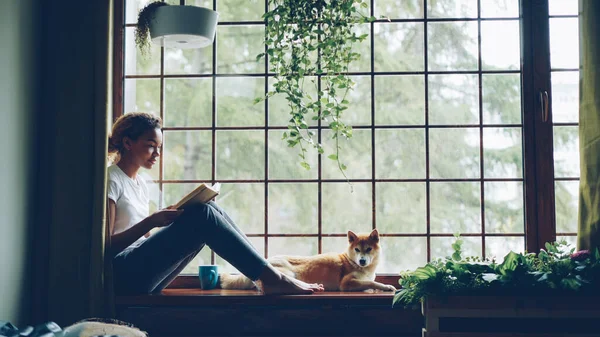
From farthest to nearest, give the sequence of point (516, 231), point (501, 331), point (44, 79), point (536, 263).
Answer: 1. point (516, 231)
2. point (44, 79)
3. point (536, 263)
4. point (501, 331)

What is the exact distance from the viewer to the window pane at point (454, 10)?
3.01 m

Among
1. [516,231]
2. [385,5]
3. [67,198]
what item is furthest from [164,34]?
[516,231]

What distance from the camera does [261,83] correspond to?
10.0ft

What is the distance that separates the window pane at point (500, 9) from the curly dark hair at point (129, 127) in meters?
1.56

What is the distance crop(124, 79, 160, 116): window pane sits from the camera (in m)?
3.06

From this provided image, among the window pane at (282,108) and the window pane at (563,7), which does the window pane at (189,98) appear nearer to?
the window pane at (282,108)

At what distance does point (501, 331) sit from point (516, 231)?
2.45 ft

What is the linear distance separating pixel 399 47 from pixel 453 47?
24 cm

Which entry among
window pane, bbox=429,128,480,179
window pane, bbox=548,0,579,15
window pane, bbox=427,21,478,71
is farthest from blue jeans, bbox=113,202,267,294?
window pane, bbox=548,0,579,15

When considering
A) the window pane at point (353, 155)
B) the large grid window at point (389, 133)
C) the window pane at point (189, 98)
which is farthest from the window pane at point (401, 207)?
the window pane at point (189, 98)

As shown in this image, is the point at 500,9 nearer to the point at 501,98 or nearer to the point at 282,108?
the point at 501,98

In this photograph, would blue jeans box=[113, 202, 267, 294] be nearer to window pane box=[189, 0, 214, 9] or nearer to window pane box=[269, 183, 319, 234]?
window pane box=[269, 183, 319, 234]

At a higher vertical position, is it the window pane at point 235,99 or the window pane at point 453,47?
the window pane at point 453,47

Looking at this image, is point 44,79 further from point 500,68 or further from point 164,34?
point 500,68
